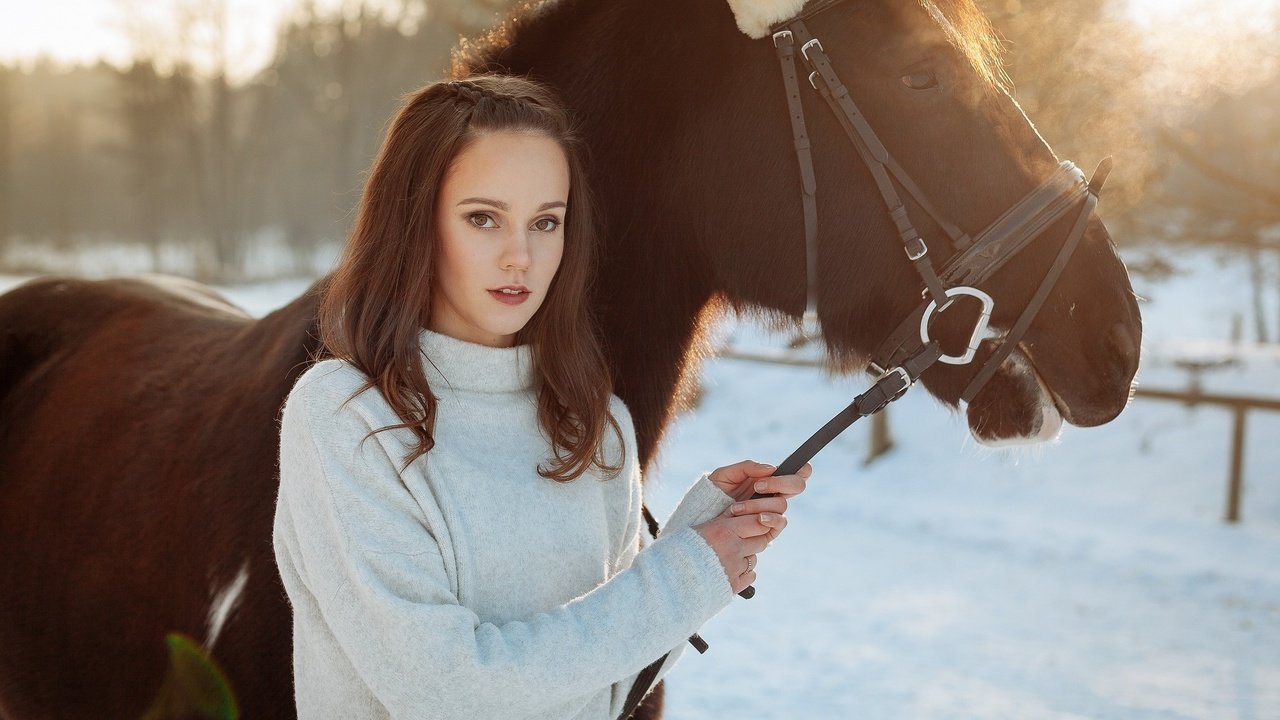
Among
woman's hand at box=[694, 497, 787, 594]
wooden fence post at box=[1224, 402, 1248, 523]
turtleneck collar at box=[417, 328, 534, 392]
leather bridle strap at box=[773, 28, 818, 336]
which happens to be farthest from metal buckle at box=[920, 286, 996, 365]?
wooden fence post at box=[1224, 402, 1248, 523]

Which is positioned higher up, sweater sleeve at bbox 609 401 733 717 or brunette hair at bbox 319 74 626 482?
brunette hair at bbox 319 74 626 482

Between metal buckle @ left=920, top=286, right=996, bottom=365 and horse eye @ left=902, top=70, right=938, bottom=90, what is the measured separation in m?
0.36

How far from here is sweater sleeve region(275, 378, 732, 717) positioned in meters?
1.14

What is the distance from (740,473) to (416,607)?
0.56 meters

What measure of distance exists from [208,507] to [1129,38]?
5.51 m

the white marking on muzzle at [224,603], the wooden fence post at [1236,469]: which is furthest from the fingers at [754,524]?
the wooden fence post at [1236,469]

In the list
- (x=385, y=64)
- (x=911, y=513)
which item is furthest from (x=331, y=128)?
(x=911, y=513)

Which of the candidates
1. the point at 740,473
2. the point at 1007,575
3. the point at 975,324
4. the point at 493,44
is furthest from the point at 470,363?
the point at 1007,575

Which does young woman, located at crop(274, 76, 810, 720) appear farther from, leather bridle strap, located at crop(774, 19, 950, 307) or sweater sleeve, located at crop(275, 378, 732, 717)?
leather bridle strap, located at crop(774, 19, 950, 307)

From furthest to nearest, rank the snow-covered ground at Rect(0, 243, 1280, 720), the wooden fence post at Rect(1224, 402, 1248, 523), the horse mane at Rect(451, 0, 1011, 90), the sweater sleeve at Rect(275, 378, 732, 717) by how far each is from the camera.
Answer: the wooden fence post at Rect(1224, 402, 1248, 523) < the snow-covered ground at Rect(0, 243, 1280, 720) < the horse mane at Rect(451, 0, 1011, 90) < the sweater sleeve at Rect(275, 378, 732, 717)

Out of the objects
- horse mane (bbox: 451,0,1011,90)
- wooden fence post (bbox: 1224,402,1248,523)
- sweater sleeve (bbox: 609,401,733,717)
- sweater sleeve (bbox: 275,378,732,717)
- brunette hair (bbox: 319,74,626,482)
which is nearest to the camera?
sweater sleeve (bbox: 275,378,732,717)

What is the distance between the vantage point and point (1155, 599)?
5.18m

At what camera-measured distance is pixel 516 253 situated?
130 centimetres

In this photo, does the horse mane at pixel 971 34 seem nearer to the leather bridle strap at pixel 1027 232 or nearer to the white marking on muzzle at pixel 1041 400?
the leather bridle strap at pixel 1027 232
